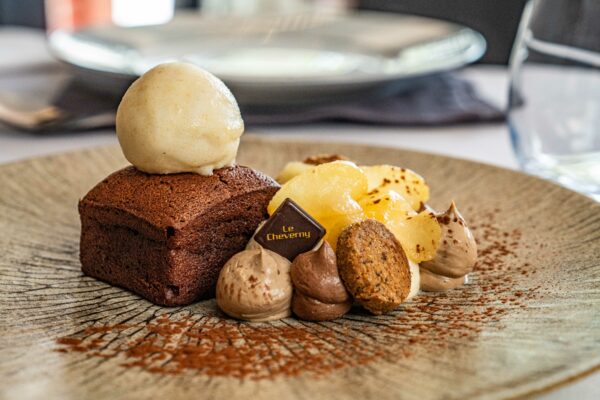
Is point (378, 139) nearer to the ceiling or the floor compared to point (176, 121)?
nearer to the floor

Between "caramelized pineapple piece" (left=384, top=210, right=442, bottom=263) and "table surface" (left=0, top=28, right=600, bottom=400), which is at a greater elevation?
"caramelized pineapple piece" (left=384, top=210, right=442, bottom=263)

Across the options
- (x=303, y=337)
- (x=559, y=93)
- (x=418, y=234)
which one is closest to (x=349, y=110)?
(x=559, y=93)

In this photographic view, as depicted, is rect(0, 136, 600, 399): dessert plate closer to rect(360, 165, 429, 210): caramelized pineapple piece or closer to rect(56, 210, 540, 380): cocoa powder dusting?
rect(56, 210, 540, 380): cocoa powder dusting

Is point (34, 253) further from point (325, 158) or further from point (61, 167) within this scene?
point (325, 158)

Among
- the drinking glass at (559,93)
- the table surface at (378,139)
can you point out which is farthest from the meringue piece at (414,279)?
the table surface at (378,139)

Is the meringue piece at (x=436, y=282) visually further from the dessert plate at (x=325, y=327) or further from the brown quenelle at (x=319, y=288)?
the brown quenelle at (x=319, y=288)

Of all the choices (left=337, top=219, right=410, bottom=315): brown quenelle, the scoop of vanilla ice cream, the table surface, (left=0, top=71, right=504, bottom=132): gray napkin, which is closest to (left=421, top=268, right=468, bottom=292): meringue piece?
(left=337, top=219, right=410, bottom=315): brown quenelle

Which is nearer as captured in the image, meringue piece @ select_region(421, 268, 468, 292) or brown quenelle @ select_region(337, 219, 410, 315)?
brown quenelle @ select_region(337, 219, 410, 315)

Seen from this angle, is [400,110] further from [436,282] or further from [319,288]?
[319,288]
